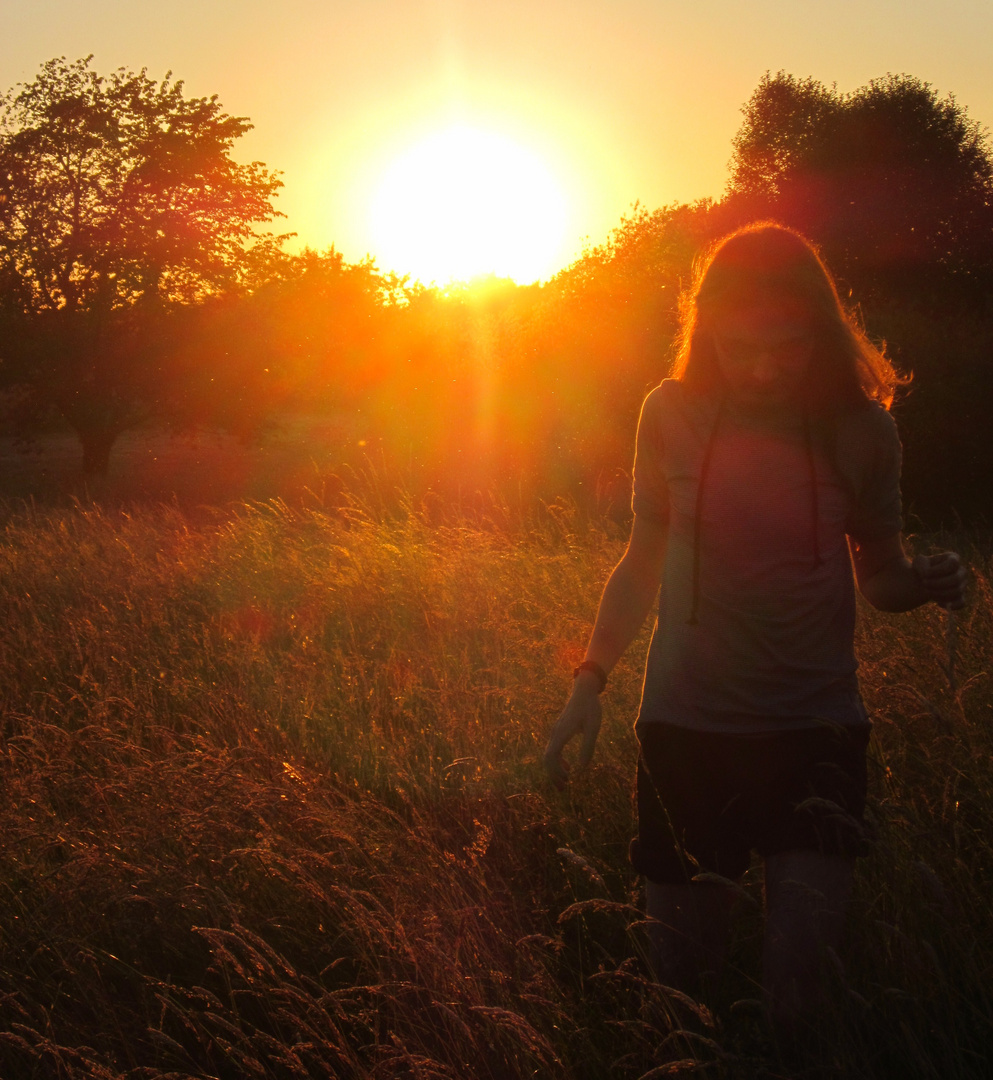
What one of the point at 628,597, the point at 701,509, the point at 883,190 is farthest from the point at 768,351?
the point at 883,190

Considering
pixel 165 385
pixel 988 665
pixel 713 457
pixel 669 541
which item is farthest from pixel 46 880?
pixel 165 385

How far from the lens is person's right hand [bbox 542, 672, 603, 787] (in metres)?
1.90

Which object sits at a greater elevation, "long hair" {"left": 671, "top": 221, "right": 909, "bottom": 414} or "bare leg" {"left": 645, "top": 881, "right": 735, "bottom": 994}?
"long hair" {"left": 671, "top": 221, "right": 909, "bottom": 414}

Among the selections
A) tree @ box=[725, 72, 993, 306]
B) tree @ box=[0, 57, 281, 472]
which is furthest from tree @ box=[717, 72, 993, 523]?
tree @ box=[0, 57, 281, 472]

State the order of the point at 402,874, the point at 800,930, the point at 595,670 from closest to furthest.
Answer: the point at 800,930 → the point at 595,670 → the point at 402,874

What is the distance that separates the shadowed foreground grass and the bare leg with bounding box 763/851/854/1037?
0.19 ft

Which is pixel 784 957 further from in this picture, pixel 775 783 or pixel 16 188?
pixel 16 188

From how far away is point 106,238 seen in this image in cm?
2162

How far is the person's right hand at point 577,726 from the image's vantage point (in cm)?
190

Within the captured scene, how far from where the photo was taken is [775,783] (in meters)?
1.79

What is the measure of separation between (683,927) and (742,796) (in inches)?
11.7

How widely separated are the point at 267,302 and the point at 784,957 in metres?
24.1

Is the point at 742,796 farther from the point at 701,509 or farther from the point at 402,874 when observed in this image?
the point at 402,874

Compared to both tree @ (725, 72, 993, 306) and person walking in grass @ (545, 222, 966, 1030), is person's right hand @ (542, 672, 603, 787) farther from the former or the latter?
tree @ (725, 72, 993, 306)
